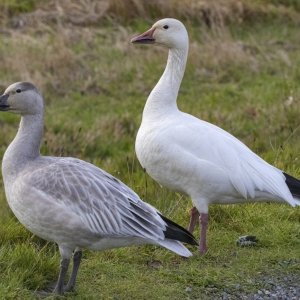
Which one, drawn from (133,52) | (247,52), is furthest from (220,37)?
(133,52)

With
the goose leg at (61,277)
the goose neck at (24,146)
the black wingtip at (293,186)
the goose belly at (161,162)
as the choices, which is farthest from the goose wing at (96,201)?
the black wingtip at (293,186)

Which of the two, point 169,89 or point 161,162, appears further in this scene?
point 169,89

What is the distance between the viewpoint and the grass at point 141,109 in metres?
5.86

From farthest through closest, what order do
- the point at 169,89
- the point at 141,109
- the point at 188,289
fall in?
the point at 141,109
the point at 169,89
the point at 188,289

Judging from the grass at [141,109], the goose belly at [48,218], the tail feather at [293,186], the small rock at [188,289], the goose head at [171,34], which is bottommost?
the grass at [141,109]

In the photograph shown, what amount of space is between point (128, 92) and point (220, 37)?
209 centimetres

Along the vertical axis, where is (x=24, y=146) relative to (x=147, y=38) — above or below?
below

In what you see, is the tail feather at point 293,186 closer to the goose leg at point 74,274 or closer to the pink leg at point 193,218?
the pink leg at point 193,218

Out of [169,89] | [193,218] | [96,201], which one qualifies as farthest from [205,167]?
[96,201]

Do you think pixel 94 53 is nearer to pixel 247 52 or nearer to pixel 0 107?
pixel 247 52

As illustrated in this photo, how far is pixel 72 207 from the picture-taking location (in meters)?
5.36

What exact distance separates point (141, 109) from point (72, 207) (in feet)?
20.3

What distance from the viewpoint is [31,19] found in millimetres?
13758

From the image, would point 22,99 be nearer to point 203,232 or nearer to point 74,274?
point 74,274
